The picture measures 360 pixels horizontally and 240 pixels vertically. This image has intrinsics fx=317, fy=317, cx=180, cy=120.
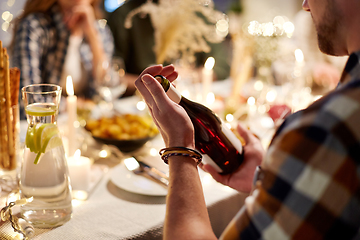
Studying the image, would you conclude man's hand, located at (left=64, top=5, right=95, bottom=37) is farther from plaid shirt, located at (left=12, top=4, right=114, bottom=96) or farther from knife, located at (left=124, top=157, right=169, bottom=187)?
knife, located at (left=124, top=157, right=169, bottom=187)

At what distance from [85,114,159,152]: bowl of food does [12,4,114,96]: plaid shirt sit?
1000 mm

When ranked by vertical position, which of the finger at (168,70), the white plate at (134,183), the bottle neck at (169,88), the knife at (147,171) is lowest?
the white plate at (134,183)

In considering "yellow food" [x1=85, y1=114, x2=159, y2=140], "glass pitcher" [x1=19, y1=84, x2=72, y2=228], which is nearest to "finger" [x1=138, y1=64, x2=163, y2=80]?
"glass pitcher" [x1=19, y1=84, x2=72, y2=228]

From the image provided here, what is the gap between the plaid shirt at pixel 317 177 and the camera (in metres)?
0.35

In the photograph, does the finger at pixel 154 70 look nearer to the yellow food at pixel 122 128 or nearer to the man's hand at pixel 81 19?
the yellow food at pixel 122 128

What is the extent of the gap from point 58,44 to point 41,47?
12 centimetres

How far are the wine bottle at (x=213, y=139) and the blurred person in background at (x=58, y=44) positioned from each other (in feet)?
3.72

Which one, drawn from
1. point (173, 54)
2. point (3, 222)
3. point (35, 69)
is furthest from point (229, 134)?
point (35, 69)

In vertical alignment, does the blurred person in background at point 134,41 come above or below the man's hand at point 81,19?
below

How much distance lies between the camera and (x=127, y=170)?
0.92m

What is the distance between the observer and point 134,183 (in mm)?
851

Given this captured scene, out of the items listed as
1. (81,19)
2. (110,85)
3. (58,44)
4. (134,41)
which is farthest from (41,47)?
(134,41)

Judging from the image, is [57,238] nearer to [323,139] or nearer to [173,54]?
[323,139]

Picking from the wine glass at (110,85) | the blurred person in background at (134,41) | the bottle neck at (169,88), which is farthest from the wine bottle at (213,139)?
the blurred person in background at (134,41)
